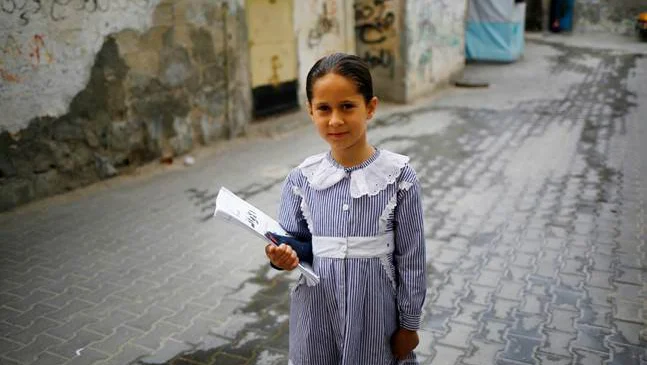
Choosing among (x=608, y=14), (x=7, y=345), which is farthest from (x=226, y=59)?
(x=608, y=14)

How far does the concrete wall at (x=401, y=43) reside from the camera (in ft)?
40.7

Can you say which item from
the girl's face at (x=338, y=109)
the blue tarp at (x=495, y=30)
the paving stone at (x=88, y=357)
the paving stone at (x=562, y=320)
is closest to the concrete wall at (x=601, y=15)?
the blue tarp at (x=495, y=30)

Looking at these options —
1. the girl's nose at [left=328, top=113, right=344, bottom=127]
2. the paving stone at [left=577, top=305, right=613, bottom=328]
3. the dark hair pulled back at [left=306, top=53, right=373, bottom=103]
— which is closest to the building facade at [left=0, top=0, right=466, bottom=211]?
the dark hair pulled back at [left=306, top=53, right=373, bottom=103]

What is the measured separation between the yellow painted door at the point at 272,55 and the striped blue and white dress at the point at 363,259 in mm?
7697

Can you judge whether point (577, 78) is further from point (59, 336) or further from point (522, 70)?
point (59, 336)

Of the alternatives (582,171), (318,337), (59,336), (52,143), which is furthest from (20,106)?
(582,171)

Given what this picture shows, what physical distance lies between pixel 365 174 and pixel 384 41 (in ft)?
35.2

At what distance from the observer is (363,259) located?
2.35 m

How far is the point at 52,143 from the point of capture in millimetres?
6859

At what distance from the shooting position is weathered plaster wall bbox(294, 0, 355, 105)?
35.6 ft

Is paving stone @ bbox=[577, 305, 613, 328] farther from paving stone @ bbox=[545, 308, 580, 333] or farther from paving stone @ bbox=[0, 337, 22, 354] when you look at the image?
paving stone @ bbox=[0, 337, 22, 354]

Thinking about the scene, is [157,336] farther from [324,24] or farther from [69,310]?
[324,24]

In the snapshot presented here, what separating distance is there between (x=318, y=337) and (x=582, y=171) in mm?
6283

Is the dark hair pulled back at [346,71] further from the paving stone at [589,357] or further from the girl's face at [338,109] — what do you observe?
the paving stone at [589,357]
